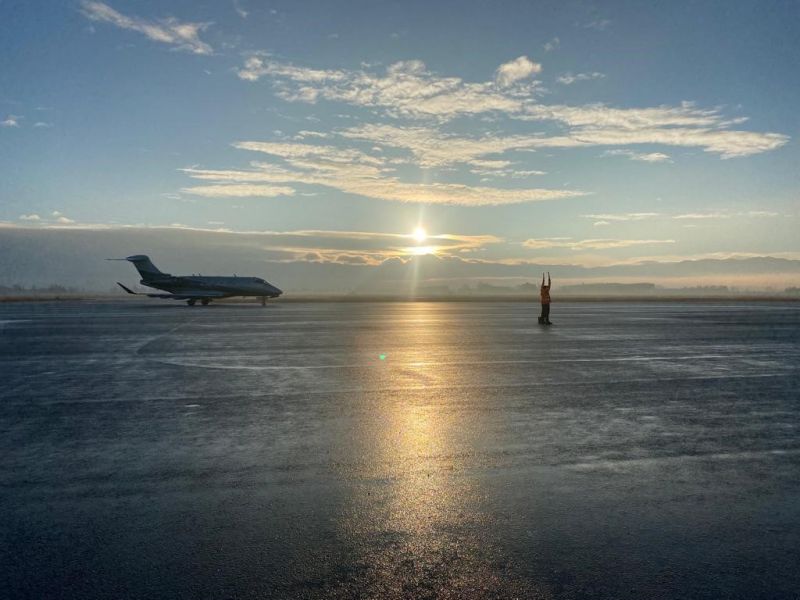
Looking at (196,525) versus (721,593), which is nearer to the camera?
(721,593)

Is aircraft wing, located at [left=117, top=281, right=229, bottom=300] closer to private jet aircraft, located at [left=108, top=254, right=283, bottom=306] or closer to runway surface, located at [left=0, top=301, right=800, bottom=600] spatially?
private jet aircraft, located at [left=108, top=254, right=283, bottom=306]

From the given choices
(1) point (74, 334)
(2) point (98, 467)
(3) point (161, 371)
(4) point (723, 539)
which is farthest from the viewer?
(1) point (74, 334)

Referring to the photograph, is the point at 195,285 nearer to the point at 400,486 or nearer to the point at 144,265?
the point at 144,265

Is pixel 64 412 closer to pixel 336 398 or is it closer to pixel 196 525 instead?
pixel 336 398

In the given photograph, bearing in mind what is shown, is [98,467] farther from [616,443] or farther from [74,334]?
[74,334]

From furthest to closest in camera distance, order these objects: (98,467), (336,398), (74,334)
A: 1. (74,334)
2. (336,398)
3. (98,467)

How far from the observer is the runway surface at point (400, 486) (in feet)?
13.3

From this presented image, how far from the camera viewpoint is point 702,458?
690cm

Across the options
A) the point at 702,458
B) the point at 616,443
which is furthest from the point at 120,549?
the point at 702,458

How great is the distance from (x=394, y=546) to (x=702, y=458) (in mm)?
4586

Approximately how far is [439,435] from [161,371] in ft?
30.5

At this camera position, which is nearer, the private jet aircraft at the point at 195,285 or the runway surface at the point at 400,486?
the runway surface at the point at 400,486

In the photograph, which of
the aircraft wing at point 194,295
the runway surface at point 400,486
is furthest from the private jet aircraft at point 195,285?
the runway surface at point 400,486

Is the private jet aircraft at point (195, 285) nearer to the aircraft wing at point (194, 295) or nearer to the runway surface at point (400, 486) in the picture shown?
the aircraft wing at point (194, 295)
